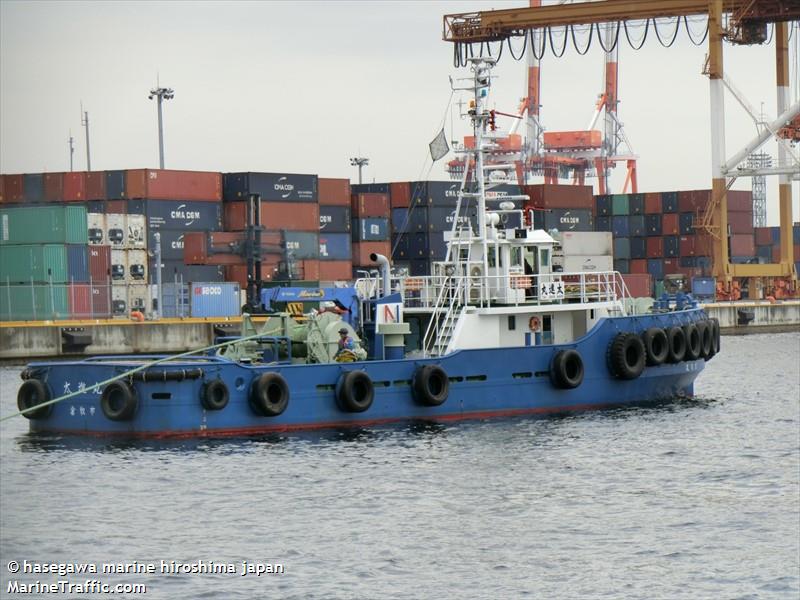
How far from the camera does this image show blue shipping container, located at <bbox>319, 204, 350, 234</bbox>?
64.2 metres

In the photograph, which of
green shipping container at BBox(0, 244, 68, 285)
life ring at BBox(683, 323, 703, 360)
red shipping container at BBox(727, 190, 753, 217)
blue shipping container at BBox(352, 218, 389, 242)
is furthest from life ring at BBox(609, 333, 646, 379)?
red shipping container at BBox(727, 190, 753, 217)

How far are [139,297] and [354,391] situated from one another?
31524 mm

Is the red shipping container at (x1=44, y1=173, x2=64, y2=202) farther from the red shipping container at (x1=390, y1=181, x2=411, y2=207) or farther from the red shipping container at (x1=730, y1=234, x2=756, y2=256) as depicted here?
the red shipping container at (x1=730, y1=234, x2=756, y2=256)

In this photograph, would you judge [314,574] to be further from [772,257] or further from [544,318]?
[772,257]

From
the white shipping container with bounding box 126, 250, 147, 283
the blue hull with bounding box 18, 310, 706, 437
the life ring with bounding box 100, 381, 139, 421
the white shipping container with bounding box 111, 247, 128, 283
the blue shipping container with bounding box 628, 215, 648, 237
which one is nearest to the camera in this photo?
the life ring with bounding box 100, 381, 139, 421

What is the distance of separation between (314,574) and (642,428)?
1293cm

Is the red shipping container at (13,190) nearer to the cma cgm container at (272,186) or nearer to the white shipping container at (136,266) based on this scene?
the white shipping container at (136,266)

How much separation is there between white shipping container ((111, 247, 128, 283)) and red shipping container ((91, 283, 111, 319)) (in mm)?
1621

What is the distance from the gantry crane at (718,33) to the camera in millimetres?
68312

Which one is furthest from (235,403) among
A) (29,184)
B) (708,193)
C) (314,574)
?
(708,193)

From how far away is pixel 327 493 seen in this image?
22.1m

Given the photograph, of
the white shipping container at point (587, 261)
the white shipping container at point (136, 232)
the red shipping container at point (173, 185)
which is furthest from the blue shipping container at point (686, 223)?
the white shipping container at point (136, 232)

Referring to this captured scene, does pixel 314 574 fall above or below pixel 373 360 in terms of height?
below

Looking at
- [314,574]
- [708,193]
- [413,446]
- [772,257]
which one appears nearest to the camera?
[314,574]
